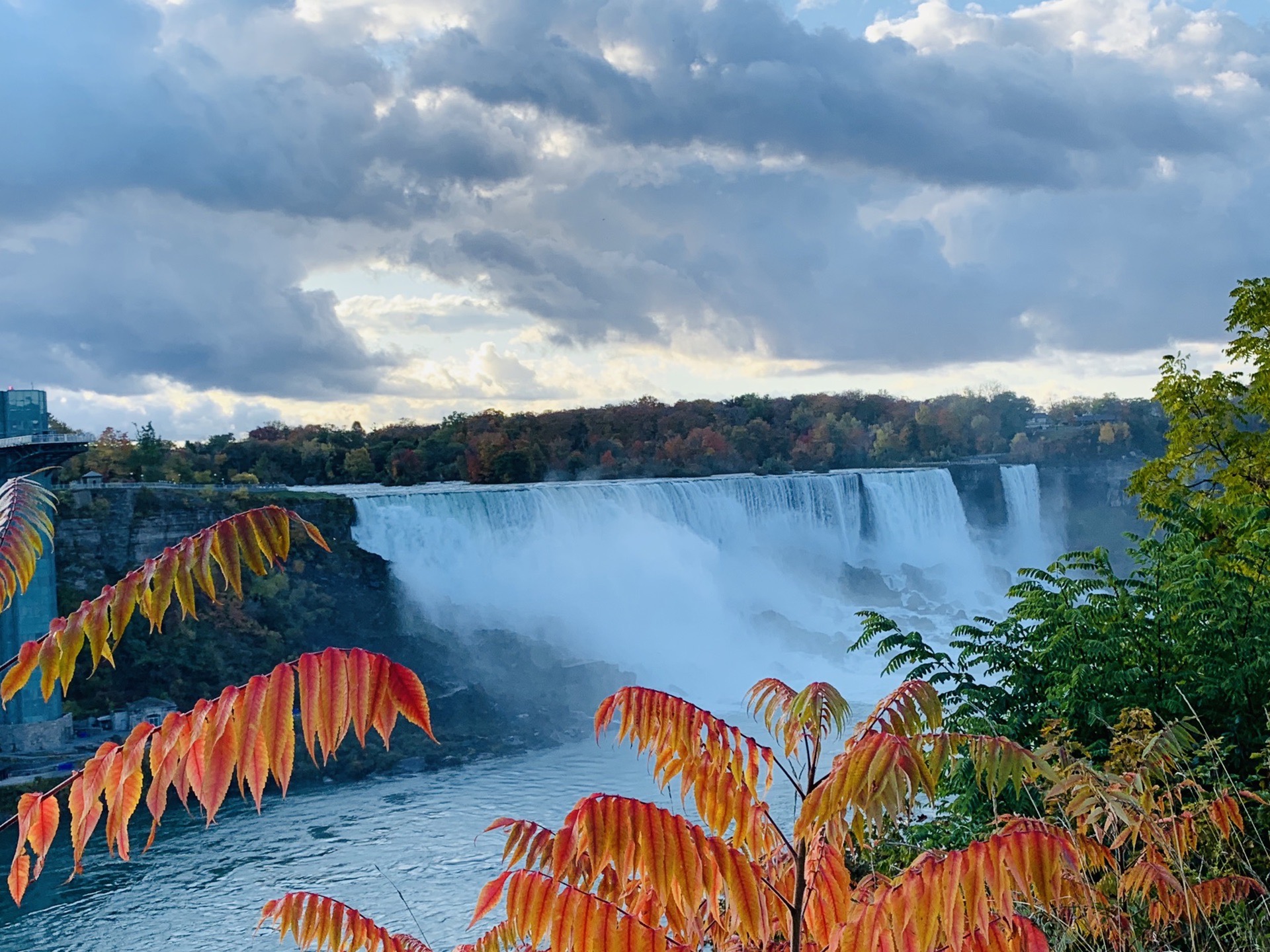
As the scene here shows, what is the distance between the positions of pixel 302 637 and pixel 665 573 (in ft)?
31.2

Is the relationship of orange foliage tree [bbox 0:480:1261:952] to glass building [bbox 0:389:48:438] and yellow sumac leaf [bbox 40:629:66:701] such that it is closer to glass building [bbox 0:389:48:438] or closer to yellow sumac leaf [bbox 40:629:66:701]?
yellow sumac leaf [bbox 40:629:66:701]

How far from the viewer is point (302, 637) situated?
24641mm

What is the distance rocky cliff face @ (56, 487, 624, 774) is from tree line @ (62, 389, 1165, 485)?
12.7 feet

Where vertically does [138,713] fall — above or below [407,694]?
below

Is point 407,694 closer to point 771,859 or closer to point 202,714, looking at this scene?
point 202,714

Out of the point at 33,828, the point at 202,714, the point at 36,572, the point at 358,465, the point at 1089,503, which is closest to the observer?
the point at 202,714

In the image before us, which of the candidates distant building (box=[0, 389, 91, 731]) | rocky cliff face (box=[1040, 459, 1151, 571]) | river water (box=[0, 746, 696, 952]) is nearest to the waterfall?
rocky cliff face (box=[1040, 459, 1151, 571])

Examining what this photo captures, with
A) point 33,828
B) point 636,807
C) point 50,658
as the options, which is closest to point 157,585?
point 50,658

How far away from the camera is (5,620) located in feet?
64.5

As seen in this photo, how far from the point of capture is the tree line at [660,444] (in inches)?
1421

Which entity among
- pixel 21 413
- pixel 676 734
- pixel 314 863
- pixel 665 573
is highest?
pixel 21 413

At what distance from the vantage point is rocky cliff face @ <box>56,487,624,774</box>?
21.4 meters

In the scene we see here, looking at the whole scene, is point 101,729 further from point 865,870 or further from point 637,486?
point 865,870

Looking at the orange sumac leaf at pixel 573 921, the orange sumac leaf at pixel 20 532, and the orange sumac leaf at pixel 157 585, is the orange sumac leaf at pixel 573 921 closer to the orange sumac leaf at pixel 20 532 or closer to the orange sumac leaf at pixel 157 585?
the orange sumac leaf at pixel 157 585
